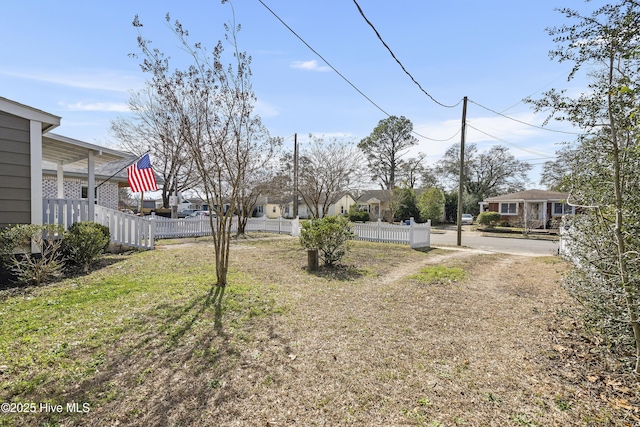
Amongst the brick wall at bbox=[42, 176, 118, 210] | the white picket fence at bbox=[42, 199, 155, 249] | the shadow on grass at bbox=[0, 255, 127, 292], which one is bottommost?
the shadow on grass at bbox=[0, 255, 127, 292]

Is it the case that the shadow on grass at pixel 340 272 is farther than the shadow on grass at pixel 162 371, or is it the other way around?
the shadow on grass at pixel 340 272

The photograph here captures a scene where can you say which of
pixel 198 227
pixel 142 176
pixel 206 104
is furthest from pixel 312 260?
pixel 198 227

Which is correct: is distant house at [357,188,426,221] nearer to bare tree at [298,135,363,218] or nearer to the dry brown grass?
bare tree at [298,135,363,218]

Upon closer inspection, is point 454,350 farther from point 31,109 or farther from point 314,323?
point 31,109

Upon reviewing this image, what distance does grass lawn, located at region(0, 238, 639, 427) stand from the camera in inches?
93.4

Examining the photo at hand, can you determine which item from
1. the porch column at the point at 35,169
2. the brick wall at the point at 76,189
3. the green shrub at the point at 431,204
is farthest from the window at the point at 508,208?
the porch column at the point at 35,169

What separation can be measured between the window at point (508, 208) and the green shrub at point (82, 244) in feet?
104

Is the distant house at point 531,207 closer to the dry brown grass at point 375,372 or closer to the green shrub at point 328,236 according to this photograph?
the green shrub at point 328,236

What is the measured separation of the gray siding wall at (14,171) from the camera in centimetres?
562

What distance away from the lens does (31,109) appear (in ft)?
19.2

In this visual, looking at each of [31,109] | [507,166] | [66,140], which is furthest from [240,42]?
[507,166]

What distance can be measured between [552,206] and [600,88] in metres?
29.5

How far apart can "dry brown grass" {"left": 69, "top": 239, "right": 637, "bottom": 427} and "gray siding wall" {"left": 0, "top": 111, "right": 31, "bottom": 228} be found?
183 inches

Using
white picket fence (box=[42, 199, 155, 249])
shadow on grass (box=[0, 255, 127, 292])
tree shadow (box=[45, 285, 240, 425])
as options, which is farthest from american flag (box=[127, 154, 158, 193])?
tree shadow (box=[45, 285, 240, 425])
